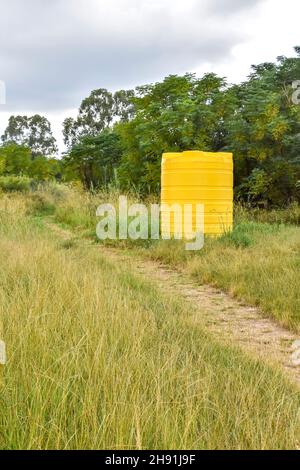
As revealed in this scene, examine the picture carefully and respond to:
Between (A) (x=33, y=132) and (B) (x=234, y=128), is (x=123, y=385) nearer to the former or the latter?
(B) (x=234, y=128)

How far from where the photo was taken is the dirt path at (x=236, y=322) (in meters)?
3.77

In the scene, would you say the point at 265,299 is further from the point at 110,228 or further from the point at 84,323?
the point at 110,228

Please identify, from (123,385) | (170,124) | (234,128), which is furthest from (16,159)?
(123,385)

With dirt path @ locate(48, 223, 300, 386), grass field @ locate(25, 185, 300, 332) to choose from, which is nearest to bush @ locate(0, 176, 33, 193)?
grass field @ locate(25, 185, 300, 332)

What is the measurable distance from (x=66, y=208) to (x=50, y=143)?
40.3 meters

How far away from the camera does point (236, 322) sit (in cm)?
467

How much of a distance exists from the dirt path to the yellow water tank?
1.67 m

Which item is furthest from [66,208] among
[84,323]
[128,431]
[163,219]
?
[128,431]

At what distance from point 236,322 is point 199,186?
3.94 m

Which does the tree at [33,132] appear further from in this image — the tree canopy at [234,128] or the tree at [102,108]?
the tree canopy at [234,128]

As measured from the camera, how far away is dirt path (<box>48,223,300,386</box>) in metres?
3.77

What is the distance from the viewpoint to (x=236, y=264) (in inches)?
245

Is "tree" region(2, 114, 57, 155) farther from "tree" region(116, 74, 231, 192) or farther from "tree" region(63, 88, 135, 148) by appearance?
"tree" region(116, 74, 231, 192)
